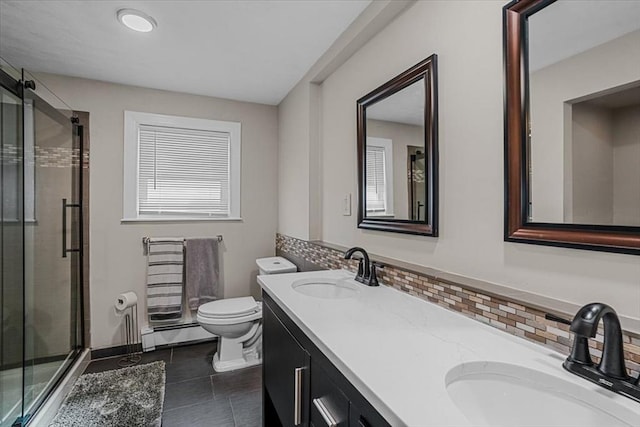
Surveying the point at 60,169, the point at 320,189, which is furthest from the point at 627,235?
the point at 60,169

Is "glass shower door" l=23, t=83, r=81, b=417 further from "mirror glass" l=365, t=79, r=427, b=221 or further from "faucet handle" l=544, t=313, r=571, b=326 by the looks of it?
"faucet handle" l=544, t=313, r=571, b=326

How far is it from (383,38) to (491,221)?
113 centimetres

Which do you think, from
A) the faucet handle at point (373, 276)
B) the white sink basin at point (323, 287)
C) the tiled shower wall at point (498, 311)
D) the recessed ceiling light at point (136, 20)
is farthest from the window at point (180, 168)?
the tiled shower wall at point (498, 311)

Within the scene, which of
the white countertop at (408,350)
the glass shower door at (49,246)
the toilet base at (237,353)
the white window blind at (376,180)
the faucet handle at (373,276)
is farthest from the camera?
the toilet base at (237,353)

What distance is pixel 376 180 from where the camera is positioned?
1.75m

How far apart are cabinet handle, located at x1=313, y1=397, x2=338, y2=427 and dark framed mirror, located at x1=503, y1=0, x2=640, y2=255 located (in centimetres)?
76

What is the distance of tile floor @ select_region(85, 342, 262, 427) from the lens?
188cm

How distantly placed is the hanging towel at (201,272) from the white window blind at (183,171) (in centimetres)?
30

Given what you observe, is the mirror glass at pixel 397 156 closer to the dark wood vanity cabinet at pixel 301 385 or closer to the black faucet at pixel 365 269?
the black faucet at pixel 365 269

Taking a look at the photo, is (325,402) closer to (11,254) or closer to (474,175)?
(474,175)

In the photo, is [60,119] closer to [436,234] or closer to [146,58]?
[146,58]

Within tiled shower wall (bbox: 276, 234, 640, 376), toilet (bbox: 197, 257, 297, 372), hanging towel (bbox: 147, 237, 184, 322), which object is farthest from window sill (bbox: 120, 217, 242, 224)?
tiled shower wall (bbox: 276, 234, 640, 376)

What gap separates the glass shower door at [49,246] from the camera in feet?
6.77

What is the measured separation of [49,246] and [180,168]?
1103 millimetres
